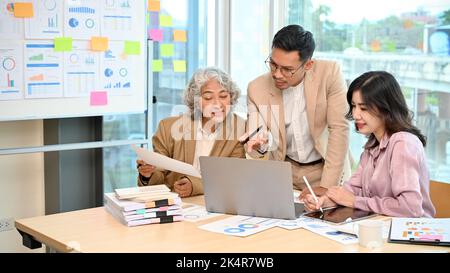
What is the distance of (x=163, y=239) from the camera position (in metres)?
2.17

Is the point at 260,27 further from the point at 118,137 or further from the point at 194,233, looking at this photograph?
the point at 194,233

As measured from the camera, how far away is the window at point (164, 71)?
161 inches

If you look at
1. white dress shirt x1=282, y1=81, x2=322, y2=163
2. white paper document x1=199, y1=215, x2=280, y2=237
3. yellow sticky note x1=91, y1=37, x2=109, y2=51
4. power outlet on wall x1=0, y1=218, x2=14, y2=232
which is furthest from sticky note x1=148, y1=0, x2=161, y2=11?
white paper document x1=199, y1=215, x2=280, y2=237

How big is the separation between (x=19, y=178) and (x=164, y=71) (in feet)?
3.89

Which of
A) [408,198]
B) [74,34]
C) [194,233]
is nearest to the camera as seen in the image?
[194,233]

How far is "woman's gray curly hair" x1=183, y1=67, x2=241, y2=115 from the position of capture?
9.91ft

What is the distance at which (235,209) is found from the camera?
245 cm

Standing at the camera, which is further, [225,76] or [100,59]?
[100,59]

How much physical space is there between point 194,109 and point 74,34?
0.88 meters

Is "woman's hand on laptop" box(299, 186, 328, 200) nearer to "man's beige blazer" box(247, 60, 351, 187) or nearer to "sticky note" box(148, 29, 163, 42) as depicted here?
"man's beige blazer" box(247, 60, 351, 187)

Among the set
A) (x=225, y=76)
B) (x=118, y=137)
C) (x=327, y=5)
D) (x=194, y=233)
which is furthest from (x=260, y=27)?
(x=194, y=233)

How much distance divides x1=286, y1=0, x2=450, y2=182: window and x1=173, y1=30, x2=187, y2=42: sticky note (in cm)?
94
